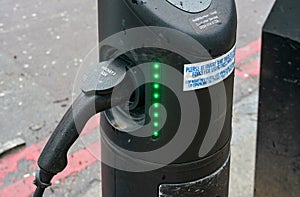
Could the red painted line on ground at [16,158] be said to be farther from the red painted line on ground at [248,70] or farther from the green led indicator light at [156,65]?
the green led indicator light at [156,65]

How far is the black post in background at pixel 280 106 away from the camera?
8.04ft

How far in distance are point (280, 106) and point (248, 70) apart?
6.69 ft

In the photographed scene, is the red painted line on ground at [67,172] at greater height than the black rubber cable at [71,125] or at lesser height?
lesser

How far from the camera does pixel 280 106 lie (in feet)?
8.50

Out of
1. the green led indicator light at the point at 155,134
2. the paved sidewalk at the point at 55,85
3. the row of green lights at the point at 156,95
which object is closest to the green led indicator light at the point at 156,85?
the row of green lights at the point at 156,95

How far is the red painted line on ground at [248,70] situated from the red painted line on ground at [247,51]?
80 millimetres

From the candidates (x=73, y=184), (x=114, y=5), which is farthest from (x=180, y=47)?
(x=73, y=184)

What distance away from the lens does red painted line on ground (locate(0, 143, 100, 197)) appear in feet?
11.0

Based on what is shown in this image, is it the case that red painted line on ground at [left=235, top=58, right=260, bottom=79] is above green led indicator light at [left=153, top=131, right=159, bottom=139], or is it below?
below

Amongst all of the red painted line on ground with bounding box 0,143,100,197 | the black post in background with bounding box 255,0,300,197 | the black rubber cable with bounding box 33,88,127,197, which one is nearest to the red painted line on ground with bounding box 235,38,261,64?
the red painted line on ground with bounding box 0,143,100,197

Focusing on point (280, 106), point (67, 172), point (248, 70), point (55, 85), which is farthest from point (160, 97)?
point (248, 70)

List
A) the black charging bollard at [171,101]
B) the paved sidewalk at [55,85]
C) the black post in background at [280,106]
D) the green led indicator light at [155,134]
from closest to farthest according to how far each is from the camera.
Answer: the black charging bollard at [171,101] < the green led indicator light at [155,134] < the black post in background at [280,106] < the paved sidewalk at [55,85]

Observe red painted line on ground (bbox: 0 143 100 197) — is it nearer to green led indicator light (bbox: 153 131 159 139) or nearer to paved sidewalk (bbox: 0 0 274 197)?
paved sidewalk (bbox: 0 0 274 197)

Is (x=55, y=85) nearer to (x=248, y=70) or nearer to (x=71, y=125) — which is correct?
(x=248, y=70)
